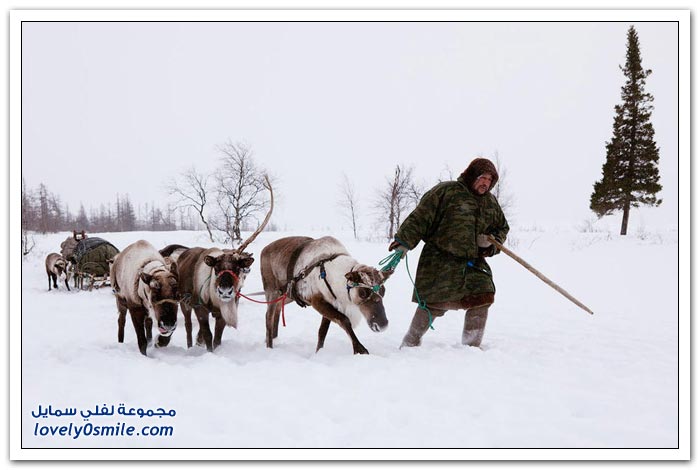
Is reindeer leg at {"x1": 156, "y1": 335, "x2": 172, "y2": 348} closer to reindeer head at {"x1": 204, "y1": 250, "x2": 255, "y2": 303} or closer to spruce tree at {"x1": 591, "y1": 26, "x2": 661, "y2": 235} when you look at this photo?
reindeer head at {"x1": 204, "y1": 250, "x2": 255, "y2": 303}

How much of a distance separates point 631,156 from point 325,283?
17938 mm

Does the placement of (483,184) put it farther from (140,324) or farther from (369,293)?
(140,324)

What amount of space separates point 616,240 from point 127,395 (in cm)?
1777

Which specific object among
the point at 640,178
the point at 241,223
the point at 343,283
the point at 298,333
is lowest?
the point at 298,333

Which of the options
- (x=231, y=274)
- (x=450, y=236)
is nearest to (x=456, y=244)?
(x=450, y=236)

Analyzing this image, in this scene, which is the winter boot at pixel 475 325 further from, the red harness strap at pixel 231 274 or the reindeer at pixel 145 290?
the reindeer at pixel 145 290

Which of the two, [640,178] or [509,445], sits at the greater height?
[640,178]

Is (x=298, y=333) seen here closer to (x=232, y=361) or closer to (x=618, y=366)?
(x=232, y=361)

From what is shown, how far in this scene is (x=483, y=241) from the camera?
185 inches

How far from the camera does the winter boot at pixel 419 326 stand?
4711mm

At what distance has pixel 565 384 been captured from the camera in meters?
3.48

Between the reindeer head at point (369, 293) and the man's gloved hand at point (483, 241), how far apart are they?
1.29 meters

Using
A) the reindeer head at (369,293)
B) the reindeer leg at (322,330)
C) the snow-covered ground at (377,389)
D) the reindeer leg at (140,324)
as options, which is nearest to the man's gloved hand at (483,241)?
the snow-covered ground at (377,389)

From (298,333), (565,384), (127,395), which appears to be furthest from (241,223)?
(565,384)
